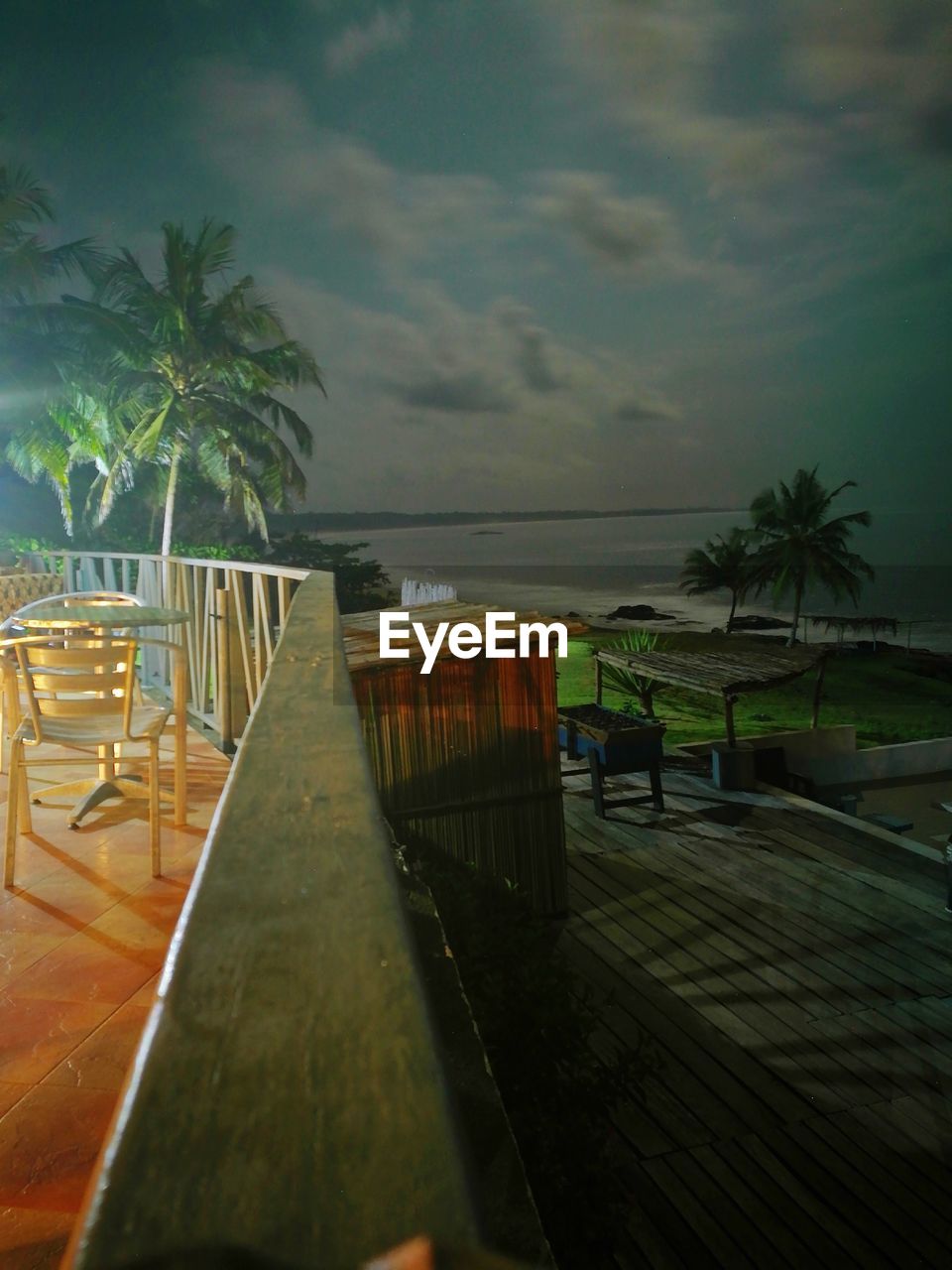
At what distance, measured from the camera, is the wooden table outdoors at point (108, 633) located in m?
3.21

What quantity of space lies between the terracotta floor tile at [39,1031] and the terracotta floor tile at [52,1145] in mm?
91

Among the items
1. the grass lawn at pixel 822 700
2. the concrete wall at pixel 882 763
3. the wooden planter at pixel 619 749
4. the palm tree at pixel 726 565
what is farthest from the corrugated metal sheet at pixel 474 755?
the palm tree at pixel 726 565

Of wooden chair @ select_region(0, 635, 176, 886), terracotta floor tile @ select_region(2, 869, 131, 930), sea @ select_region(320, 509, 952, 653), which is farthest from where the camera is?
sea @ select_region(320, 509, 952, 653)

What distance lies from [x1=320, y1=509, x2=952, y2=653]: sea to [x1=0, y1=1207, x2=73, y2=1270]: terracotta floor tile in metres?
52.0

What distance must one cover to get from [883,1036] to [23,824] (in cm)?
424

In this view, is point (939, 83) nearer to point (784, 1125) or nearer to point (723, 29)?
point (723, 29)


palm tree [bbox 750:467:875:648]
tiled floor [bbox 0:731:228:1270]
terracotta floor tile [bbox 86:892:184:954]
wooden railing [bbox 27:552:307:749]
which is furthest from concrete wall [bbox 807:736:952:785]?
palm tree [bbox 750:467:875:648]

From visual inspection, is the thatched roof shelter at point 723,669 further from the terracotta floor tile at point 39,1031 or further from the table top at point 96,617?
the terracotta floor tile at point 39,1031

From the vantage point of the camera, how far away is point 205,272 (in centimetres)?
2119

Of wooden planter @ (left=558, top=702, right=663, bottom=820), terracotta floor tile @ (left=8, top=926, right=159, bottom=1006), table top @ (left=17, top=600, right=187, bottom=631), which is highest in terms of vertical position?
table top @ (left=17, top=600, right=187, bottom=631)

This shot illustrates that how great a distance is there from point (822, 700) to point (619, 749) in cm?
3969

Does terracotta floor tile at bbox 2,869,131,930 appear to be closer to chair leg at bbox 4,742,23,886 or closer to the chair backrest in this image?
chair leg at bbox 4,742,23,886

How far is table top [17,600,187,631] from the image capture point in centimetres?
319

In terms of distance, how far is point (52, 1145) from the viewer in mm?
1641
